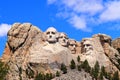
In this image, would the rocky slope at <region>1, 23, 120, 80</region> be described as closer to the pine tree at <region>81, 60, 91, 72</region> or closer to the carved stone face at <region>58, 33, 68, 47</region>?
the carved stone face at <region>58, 33, 68, 47</region>

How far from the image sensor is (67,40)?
5622 cm

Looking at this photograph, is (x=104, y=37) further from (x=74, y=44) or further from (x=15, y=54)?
(x=15, y=54)

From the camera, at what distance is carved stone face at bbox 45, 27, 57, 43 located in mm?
52812

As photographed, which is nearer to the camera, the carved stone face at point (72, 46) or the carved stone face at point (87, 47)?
the carved stone face at point (87, 47)

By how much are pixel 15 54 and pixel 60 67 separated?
5.89 m

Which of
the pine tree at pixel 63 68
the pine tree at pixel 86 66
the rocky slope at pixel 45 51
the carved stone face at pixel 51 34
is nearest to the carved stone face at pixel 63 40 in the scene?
the rocky slope at pixel 45 51

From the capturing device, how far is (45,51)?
5206 cm

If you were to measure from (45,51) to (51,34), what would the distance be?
2.20m

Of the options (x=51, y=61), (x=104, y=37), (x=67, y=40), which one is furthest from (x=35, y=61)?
(x=104, y=37)

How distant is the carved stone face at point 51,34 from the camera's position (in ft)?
173

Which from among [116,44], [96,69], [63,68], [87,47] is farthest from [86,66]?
[116,44]

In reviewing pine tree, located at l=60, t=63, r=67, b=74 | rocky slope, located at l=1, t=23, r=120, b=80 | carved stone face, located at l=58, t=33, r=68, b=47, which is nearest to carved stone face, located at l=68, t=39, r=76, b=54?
rocky slope, located at l=1, t=23, r=120, b=80

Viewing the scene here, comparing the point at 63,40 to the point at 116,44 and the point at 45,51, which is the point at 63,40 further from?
the point at 116,44

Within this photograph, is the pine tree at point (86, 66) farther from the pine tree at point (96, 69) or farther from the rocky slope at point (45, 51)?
the rocky slope at point (45, 51)
